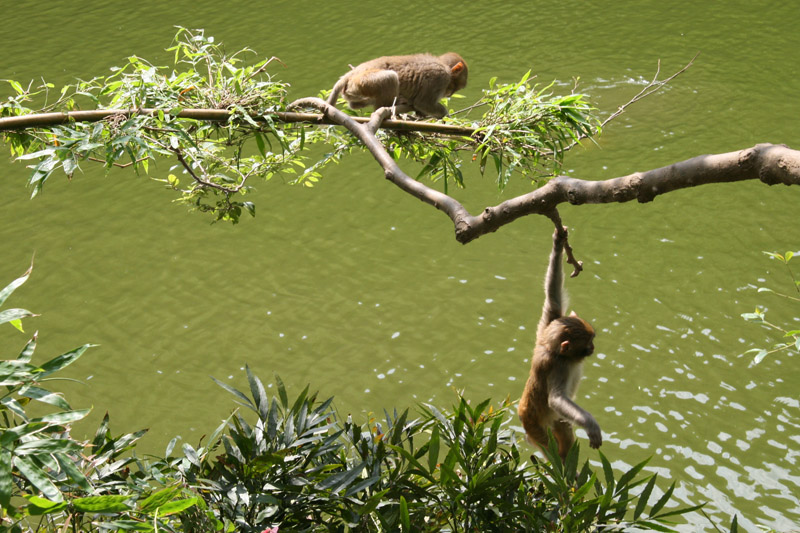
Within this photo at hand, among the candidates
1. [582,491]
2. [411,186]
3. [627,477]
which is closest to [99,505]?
[411,186]

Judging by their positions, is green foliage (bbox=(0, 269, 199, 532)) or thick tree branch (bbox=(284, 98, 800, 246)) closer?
thick tree branch (bbox=(284, 98, 800, 246))

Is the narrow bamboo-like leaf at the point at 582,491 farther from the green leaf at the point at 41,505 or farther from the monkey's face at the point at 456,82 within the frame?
the monkey's face at the point at 456,82

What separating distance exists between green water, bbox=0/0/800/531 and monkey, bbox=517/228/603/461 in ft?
5.16

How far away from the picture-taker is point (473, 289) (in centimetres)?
704

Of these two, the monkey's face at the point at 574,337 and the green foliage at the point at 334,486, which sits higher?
the monkey's face at the point at 574,337

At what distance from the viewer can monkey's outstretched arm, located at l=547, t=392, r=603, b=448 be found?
11.3ft

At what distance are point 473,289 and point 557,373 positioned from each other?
11.3 feet

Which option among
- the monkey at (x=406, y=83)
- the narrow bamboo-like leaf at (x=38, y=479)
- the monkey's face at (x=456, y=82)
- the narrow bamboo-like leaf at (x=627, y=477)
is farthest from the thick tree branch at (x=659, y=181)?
the monkey's face at (x=456, y=82)

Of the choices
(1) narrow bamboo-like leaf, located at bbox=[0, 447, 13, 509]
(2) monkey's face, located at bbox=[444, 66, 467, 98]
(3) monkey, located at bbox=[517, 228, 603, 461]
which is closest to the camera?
(1) narrow bamboo-like leaf, located at bbox=[0, 447, 13, 509]

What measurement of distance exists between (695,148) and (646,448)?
4606 millimetres

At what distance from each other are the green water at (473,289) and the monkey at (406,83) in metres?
2.24

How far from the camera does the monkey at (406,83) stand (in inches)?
178

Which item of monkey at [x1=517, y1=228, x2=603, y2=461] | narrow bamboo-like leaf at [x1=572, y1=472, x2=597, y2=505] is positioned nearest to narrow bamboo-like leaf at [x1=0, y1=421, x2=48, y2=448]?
narrow bamboo-like leaf at [x1=572, y1=472, x2=597, y2=505]

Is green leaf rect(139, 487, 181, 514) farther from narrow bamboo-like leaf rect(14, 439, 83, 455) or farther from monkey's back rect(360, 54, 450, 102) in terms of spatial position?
monkey's back rect(360, 54, 450, 102)
